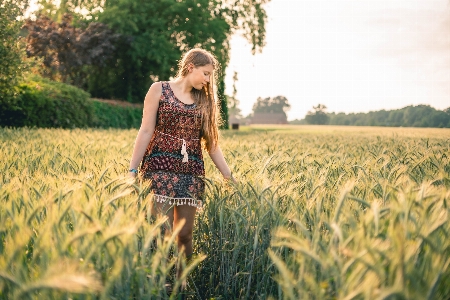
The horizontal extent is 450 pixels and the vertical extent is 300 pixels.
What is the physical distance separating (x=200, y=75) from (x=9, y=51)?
12.7 meters

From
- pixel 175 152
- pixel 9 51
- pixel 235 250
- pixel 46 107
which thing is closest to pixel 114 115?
pixel 46 107

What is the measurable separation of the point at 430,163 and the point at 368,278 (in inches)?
135

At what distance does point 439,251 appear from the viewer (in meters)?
1.43

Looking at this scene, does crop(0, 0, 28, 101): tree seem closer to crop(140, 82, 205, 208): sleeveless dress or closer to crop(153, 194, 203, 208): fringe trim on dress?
crop(140, 82, 205, 208): sleeveless dress

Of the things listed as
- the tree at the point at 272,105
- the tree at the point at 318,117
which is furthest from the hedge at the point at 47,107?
the tree at the point at 272,105

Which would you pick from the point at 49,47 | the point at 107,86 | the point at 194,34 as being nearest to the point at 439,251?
the point at 49,47

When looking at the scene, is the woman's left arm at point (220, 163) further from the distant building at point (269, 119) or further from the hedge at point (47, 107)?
the distant building at point (269, 119)

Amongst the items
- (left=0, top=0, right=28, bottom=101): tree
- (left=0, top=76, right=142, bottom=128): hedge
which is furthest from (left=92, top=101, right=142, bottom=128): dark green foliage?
(left=0, top=0, right=28, bottom=101): tree

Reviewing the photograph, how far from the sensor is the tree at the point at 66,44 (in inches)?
1014

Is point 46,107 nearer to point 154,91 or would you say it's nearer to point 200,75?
point 154,91

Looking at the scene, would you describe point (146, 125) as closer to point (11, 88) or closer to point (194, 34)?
point (11, 88)

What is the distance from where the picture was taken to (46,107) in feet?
57.9

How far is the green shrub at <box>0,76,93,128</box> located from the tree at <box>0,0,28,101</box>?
119 centimetres

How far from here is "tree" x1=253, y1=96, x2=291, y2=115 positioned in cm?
15025
